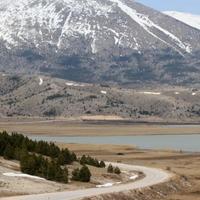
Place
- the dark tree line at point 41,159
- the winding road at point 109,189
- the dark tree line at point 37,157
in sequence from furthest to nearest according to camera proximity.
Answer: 1. the dark tree line at point 41,159
2. the dark tree line at point 37,157
3. the winding road at point 109,189

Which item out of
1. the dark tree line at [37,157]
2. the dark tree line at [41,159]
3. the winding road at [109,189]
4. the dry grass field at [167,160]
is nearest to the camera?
the winding road at [109,189]

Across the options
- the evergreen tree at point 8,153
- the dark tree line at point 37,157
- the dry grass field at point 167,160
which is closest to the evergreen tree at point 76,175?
the dark tree line at point 37,157

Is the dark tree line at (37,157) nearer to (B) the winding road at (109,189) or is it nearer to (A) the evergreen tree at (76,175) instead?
(A) the evergreen tree at (76,175)

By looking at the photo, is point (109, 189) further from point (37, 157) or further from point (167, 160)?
point (167, 160)

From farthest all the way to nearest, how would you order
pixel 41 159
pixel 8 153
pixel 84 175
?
pixel 8 153, pixel 41 159, pixel 84 175

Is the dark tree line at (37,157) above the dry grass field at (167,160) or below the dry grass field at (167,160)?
above

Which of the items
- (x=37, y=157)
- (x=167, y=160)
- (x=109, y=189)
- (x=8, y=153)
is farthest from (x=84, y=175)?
(x=167, y=160)

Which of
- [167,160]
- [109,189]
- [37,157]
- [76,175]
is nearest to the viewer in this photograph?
[109,189]

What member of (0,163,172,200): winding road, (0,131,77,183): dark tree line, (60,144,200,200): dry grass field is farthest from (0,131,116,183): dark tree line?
(60,144,200,200): dry grass field

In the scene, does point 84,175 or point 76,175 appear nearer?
point 84,175

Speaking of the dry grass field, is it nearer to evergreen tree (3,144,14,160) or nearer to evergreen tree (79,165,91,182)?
evergreen tree (79,165,91,182)

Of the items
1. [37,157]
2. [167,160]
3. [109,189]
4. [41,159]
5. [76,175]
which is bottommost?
[167,160]

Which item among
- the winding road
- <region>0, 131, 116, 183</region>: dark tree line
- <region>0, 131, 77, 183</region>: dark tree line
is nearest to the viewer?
the winding road

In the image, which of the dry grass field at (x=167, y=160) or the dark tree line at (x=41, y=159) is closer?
the dark tree line at (x=41, y=159)
